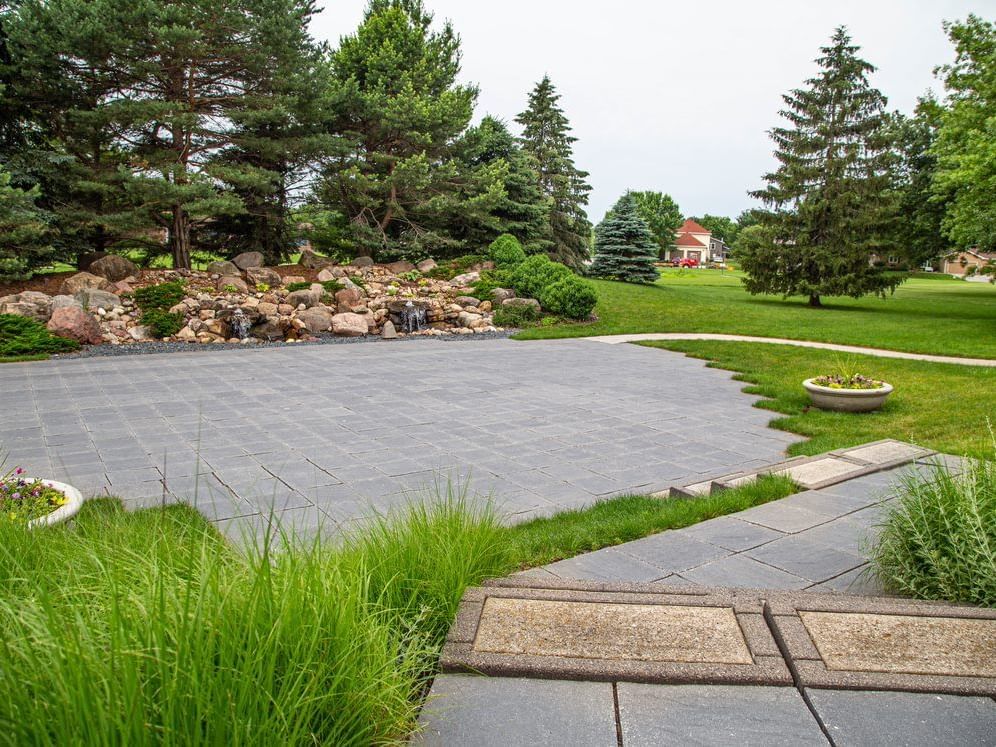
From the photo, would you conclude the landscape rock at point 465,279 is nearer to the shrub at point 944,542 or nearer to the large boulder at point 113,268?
the large boulder at point 113,268

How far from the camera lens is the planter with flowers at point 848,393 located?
20.6 ft

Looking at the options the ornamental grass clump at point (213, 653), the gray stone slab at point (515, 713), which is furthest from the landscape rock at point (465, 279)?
the gray stone slab at point (515, 713)

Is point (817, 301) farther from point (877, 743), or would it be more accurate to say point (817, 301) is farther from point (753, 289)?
point (877, 743)

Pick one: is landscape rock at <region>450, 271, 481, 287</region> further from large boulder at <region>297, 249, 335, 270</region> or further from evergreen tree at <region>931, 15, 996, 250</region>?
evergreen tree at <region>931, 15, 996, 250</region>

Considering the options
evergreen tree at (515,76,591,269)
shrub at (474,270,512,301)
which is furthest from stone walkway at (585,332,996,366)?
evergreen tree at (515,76,591,269)

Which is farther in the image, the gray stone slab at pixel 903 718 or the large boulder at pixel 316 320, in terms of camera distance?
the large boulder at pixel 316 320

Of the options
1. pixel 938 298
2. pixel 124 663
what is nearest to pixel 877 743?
pixel 124 663

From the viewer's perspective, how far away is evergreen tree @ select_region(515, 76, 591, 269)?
24438 mm

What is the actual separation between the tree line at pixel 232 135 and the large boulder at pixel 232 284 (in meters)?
1.33

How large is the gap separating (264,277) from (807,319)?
13063 millimetres

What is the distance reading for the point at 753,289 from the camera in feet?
70.7

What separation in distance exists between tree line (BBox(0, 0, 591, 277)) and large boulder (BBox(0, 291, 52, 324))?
0.52 meters

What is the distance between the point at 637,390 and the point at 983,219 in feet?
35.7

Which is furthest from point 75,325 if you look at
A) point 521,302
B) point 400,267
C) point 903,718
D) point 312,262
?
point 903,718
